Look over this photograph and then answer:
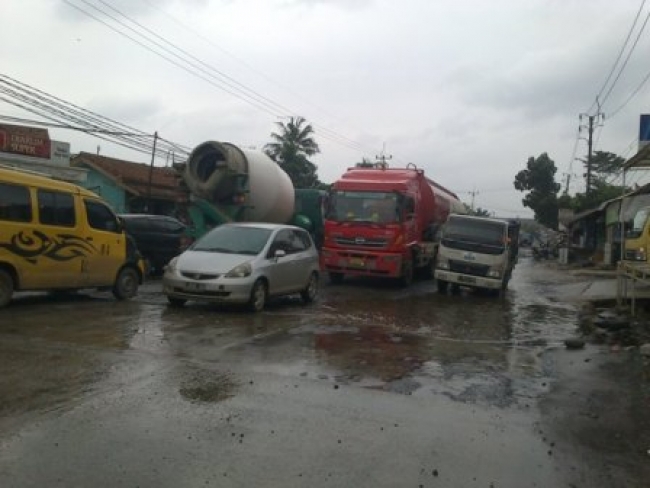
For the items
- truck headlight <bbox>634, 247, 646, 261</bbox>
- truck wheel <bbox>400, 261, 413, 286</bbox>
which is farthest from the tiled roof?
truck headlight <bbox>634, 247, 646, 261</bbox>

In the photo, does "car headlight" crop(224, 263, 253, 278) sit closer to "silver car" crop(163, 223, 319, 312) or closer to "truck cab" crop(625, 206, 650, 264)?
"silver car" crop(163, 223, 319, 312)

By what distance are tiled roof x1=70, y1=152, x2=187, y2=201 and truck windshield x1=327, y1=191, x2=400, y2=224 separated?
15.6 meters

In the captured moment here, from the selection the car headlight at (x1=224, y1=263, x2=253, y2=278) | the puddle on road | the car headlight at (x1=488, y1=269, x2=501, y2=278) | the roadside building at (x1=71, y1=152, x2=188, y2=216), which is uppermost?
the roadside building at (x1=71, y1=152, x2=188, y2=216)

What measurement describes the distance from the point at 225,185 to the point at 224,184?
0.12ft

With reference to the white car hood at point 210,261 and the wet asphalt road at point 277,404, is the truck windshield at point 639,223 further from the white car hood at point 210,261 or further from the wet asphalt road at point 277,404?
the white car hood at point 210,261

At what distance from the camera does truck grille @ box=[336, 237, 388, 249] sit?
61.1 ft

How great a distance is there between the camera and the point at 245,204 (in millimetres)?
18359

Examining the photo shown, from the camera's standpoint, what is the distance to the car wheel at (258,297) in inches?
472

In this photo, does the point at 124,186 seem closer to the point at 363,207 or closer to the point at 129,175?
the point at 129,175

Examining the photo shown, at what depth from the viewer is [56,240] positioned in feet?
38.1

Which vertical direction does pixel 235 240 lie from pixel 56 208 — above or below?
below

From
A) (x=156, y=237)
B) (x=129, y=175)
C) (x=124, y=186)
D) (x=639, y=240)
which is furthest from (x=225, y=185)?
(x=129, y=175)

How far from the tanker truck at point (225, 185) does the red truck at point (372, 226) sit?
1.99 meters

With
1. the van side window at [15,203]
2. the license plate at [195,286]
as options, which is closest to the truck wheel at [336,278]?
the license plate at [195,286]
